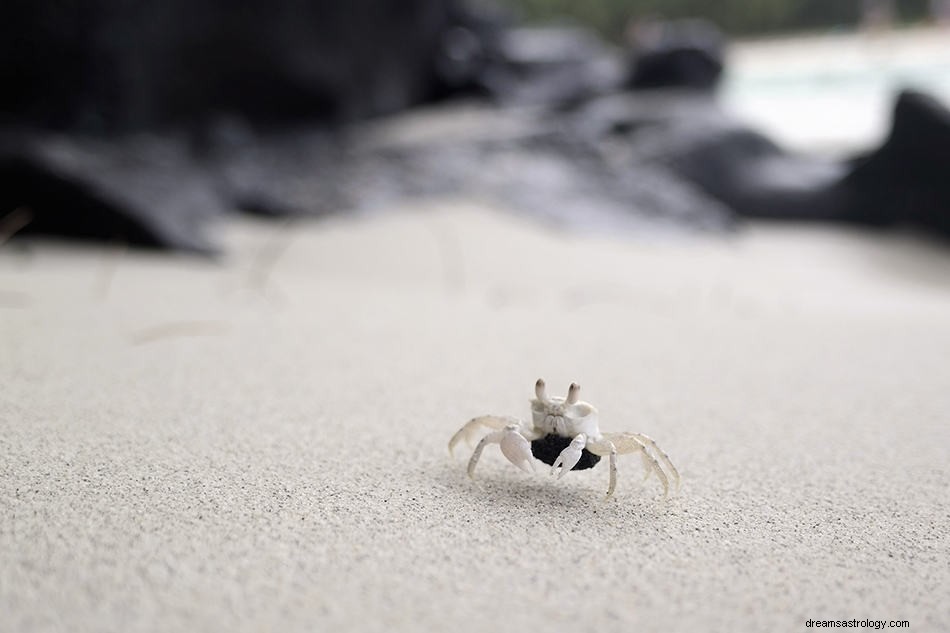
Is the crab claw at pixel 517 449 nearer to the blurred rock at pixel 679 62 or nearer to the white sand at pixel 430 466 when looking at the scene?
the white sand at pixel 430 466

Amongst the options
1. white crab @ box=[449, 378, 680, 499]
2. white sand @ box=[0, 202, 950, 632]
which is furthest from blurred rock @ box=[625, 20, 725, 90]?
white crab @ box=[449, 378, 680, 499]

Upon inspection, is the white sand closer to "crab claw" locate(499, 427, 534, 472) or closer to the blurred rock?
"crab claw" locate(499, 427, 534, 472)

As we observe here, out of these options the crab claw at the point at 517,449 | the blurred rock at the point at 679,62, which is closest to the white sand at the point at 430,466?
the crab claw at the point at 517,449

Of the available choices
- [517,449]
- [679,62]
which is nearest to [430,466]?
[517,449]

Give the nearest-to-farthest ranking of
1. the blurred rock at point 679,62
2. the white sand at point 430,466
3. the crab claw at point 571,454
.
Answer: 1. the white sand at point 430,466
2. the crab claw at point 571,454
3. the blurred rock at point 679,62

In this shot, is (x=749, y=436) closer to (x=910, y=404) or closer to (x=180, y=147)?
(x=910, y=404)

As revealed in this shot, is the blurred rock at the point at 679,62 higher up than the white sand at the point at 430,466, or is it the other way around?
the blurred rock at the point at 679,62
